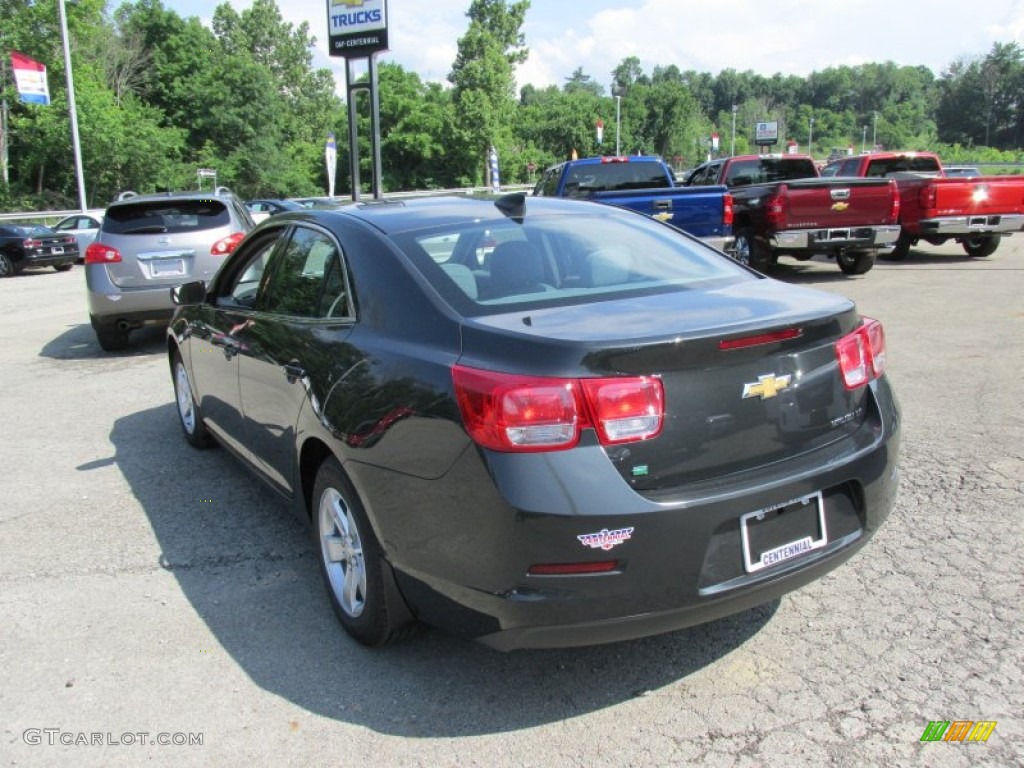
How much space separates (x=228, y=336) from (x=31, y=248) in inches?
754

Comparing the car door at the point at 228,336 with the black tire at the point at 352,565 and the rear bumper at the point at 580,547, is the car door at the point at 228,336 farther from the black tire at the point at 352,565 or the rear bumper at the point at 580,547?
the rear bumper at the point at 580,547

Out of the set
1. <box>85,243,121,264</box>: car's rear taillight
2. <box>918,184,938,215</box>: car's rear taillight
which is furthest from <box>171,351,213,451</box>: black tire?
Result: <box>918,184,938,215</box>: car's rear taillight

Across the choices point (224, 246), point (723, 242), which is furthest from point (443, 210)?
point (723, 242)

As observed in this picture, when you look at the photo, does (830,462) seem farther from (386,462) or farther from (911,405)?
(911,405)

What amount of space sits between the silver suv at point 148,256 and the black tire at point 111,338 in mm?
11

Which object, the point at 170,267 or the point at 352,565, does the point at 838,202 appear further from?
the point at 352,565

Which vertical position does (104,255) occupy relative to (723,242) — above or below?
above

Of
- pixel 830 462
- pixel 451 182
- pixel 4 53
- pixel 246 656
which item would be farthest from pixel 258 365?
pixel 451 182

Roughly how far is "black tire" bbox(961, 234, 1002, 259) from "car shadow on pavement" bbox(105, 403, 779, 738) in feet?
46.8

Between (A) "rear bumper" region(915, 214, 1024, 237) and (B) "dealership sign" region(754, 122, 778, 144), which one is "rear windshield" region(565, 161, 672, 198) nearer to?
(A) "rear bumper" region(915, 214, 1024, 237)

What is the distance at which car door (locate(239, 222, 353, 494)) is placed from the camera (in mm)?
3424

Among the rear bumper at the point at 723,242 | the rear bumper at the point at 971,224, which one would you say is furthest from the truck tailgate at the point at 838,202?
the rear bumper at the point at 971,224

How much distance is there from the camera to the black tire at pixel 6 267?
67.4 ft

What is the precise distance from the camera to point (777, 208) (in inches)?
482
